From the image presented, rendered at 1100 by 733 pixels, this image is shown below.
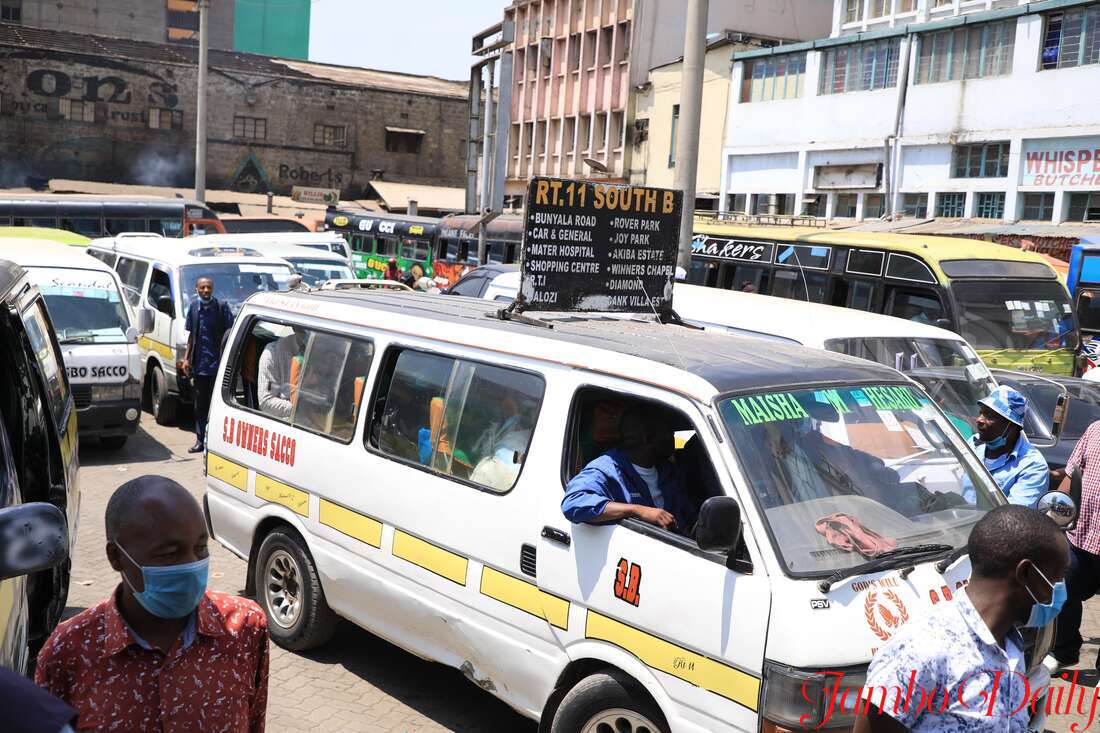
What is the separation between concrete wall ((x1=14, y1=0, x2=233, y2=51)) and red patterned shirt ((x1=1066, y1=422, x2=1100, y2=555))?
207 ft

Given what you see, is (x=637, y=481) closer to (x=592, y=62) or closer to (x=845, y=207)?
(x=845, y=207)

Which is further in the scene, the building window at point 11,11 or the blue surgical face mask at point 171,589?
the building window at point 11,11

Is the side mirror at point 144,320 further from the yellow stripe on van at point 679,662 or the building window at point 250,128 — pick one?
the building window at point 250,128

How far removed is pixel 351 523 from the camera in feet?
18.6

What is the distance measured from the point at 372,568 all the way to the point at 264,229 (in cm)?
3370

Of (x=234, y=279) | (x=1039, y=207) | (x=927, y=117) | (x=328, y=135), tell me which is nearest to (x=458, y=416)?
(x=234, y=279)

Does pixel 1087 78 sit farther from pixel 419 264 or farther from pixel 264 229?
pixel 264 229

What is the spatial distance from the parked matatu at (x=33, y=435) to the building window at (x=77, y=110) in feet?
163

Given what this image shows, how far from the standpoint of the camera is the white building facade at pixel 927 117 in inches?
1042

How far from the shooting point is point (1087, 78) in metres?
25.8

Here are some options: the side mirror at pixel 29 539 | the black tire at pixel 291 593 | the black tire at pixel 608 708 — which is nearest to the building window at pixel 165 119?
the black tire at pixel 291 593

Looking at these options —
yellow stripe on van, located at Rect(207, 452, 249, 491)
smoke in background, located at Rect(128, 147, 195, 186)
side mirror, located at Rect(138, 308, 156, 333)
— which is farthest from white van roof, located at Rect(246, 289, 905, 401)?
smoke in background, located at Rect(128, 147, 195, 186)

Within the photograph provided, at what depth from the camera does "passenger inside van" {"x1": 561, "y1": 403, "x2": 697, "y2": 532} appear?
14.2ft

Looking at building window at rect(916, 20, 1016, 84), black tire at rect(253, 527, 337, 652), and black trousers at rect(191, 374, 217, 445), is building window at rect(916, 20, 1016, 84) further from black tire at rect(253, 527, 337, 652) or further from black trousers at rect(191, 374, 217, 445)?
black tire at rect(253, 527, 337, 652)
